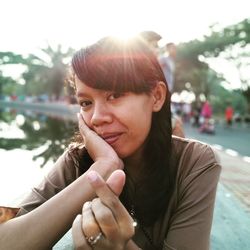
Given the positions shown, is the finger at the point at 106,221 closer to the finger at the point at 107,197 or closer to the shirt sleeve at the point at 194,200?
the finger at the point at 107,197

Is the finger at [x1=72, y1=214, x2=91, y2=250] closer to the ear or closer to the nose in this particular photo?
the nose

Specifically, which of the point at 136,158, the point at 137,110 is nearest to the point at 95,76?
the point at 137,110

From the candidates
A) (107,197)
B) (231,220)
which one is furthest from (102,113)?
(231,220)

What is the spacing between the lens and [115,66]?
153 cm

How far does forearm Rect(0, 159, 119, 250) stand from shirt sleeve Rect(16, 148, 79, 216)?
0.21 meters

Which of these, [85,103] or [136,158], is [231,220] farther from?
[85,103]

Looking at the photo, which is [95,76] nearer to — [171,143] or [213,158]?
[171,143]

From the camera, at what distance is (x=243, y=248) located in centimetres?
218

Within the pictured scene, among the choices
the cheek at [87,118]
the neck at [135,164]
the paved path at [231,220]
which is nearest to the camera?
the cheek at [87,118]

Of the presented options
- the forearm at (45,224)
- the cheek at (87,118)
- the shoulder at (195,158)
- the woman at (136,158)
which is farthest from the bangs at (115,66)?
the forearm at (45,224)

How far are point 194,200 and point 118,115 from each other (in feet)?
1.41

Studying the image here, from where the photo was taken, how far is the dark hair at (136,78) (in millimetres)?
1521

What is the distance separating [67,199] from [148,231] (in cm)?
44

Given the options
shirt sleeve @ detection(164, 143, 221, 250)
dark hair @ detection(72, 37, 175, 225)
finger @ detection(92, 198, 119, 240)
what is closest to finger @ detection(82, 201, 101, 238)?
finger @ detection(92, 198, 119, 240)
